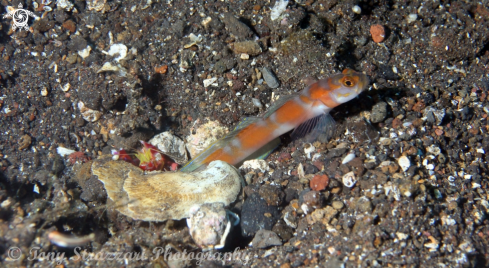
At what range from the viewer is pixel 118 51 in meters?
4.08

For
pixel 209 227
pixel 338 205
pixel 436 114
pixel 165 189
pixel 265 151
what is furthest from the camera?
pixel 265 151

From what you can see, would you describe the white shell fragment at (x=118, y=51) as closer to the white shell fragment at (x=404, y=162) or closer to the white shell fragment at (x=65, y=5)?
the white shell fragment at (x=65, y=5)

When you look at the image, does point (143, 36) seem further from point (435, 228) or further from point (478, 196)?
point (478, 196)

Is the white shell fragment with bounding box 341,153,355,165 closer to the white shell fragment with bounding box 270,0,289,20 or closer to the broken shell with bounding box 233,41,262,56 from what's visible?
the broken shell with bounding box 233,41,262,56

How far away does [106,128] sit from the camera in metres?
4.00

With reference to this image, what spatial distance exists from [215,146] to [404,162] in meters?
2.13

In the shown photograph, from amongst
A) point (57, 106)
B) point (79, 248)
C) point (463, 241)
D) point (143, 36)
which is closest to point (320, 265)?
point (463, 241)

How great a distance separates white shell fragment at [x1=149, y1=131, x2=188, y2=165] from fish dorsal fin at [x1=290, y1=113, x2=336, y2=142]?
1564 millimetres

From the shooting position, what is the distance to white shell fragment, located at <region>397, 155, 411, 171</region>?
9.43 ft

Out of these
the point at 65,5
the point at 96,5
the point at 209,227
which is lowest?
the point at 209,227

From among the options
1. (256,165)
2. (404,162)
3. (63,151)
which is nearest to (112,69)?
(63,151)

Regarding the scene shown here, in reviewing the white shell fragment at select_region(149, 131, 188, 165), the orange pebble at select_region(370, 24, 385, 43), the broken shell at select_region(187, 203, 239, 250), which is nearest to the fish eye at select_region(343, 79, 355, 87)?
the orange pebble at select_region(370, 24, 385, 43)

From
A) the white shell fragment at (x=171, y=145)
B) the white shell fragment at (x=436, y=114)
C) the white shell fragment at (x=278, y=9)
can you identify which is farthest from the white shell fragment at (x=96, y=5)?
the white shell fragment at (x=436, y=114)

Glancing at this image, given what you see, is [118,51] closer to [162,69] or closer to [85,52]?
[85,52]
